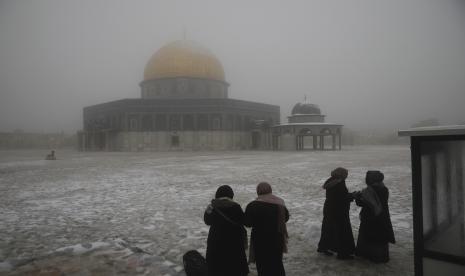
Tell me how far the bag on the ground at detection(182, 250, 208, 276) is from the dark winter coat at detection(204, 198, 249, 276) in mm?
216

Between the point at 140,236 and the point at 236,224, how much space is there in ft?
7.87

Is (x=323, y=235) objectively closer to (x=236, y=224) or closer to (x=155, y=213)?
(x=236, y=224)

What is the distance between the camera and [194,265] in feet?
11.6

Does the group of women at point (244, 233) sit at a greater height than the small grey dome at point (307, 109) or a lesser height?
lesser

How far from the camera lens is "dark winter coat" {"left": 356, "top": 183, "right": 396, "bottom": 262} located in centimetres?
383

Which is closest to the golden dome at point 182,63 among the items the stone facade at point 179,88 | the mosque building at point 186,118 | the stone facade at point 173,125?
the mosque building at point 186,118

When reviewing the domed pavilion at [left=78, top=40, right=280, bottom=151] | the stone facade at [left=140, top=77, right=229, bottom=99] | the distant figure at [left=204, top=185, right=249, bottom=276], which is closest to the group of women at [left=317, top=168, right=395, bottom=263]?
the distant figure at [left=204, top=185, right=249, bottom=276]

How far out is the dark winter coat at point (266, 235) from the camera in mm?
3193

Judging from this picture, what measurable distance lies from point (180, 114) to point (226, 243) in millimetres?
35542

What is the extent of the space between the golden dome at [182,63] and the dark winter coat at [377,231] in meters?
38.7

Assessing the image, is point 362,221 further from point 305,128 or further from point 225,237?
point 305,128

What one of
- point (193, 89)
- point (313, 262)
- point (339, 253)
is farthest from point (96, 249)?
point (193, 89)

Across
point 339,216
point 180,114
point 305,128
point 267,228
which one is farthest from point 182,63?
point 267,228

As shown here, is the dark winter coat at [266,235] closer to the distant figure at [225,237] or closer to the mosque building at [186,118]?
the distant figure at [225,237]
